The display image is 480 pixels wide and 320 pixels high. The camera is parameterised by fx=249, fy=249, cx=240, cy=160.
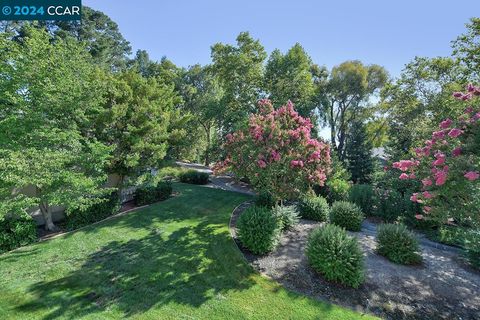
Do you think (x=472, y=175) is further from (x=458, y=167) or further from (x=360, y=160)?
(x=360, y=160)

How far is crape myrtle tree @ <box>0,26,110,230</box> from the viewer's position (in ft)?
26.3

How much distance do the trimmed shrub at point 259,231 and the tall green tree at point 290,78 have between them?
47.4 feet

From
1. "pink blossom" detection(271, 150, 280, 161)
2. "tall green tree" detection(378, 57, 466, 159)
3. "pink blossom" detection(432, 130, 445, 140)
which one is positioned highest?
"tall green tree" detection(378, 57, 466, 159)

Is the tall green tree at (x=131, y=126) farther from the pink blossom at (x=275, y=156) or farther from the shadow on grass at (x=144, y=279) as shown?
the pink blossom at (x=275, y=156)

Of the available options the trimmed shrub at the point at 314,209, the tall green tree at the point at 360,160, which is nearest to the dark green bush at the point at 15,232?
the trimmed shrub at the point at 314,209

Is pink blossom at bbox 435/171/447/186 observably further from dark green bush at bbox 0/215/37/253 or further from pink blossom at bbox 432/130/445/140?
dark green bush at bbox 0/215/37/253

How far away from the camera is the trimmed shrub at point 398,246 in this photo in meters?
7.91

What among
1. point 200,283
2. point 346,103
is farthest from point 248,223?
point 346,103

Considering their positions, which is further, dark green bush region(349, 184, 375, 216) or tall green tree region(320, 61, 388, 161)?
→ tall green tree region(320, 61, 388, 161)

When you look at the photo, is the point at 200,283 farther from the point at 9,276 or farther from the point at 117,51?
the point at 117,51

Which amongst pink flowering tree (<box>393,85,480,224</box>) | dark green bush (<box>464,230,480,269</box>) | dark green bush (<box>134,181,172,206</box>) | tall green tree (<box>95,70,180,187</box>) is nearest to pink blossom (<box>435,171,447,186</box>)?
pink flowering tree (<box>393,85,480,224</box>)

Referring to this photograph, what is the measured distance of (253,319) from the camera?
5.52m

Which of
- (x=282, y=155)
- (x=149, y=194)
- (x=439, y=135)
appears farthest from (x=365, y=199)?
(x=149, y=194)

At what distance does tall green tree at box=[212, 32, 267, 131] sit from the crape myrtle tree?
13496 mm
